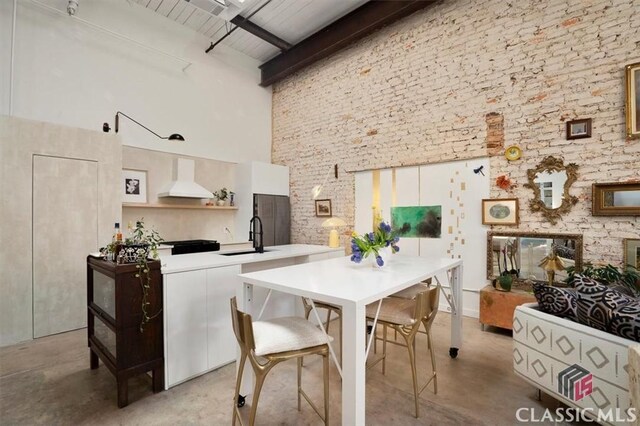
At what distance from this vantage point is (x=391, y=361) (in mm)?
2744

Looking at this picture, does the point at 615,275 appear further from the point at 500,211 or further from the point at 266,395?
the point at 266,395

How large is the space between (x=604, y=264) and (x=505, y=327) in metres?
→ 1.26

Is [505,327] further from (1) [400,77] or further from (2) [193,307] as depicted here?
(1) [400,77]

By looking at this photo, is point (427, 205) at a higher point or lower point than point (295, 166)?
lower

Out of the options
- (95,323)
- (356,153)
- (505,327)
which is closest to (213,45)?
(356,153)

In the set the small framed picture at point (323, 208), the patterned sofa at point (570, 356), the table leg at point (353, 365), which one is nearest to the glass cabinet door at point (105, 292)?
the table leg at point (353, 365)

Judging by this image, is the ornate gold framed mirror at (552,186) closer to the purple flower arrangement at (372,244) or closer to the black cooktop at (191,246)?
the purple flower arrangement at (372,244)

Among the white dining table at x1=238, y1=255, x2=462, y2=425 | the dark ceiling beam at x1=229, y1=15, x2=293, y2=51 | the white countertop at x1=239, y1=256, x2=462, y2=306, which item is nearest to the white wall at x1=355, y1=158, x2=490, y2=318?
the white dining table at x1=238, y1=255, x2=462, y2=425

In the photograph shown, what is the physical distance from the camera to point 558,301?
201 cm

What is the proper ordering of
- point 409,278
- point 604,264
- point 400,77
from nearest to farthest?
point 409,278 < point 604,264 < point 400,77

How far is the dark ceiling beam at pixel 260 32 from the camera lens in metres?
5.04

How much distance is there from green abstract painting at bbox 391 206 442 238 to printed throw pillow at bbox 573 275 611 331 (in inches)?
101

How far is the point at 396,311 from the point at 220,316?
5.04 ft

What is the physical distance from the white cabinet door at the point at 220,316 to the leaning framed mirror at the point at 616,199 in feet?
13.0
